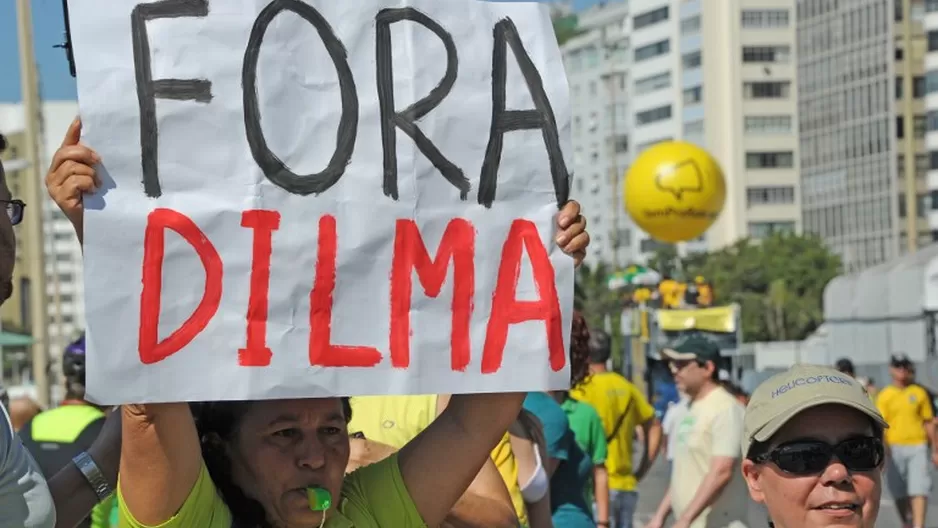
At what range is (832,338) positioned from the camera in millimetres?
43094

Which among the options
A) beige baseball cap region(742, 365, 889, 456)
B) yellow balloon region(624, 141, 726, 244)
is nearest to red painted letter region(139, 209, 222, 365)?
beige baseball cap region(742, 365, 889, 456)

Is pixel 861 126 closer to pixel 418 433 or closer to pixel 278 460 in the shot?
pixel 418 433

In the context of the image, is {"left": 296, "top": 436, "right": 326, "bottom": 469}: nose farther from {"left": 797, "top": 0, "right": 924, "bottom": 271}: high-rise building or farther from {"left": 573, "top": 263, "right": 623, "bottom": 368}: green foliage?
{"left": 797, "top": 0, "right": 924, "bottom": 271}: high-rise building

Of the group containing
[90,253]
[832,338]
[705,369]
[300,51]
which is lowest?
[832,338]

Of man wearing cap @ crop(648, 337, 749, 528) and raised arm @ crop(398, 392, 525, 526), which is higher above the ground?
raised arm @ crop(398, 392, 525, 526)

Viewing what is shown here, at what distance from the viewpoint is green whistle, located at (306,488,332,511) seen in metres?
3.79

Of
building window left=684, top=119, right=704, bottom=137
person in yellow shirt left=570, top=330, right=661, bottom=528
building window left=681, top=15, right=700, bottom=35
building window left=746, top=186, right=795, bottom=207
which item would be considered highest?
building window left=681, top=15, right=700, bottom=35

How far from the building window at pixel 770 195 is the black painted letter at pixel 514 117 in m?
123

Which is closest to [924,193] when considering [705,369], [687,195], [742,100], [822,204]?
[822,204]

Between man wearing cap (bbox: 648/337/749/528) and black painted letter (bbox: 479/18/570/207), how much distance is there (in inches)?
192

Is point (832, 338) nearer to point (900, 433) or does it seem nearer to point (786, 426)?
point (900, 433)

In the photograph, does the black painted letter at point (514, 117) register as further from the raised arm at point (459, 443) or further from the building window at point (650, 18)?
the building window at point (650, 18)

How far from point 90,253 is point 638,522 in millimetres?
15673

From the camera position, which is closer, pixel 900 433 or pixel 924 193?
pixel 900 433
